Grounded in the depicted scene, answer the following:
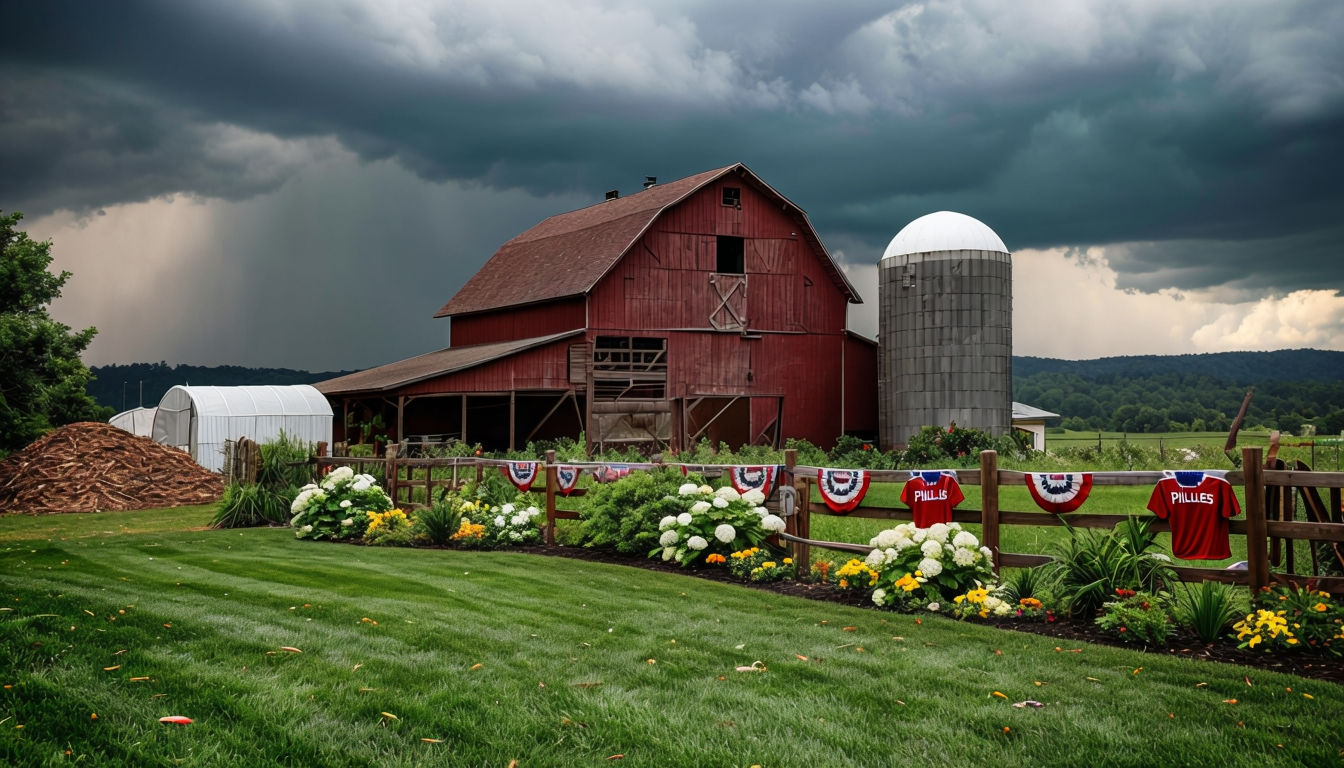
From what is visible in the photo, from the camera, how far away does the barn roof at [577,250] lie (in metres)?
32.0

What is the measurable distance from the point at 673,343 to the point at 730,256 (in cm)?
416

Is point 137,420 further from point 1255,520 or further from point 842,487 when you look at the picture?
point 1255,520

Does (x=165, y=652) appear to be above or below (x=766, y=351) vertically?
below

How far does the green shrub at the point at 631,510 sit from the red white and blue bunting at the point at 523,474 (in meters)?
1.69

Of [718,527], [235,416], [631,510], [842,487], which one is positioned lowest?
[718,527]

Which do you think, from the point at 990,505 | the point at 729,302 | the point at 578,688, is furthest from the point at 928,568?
the point at 729,302

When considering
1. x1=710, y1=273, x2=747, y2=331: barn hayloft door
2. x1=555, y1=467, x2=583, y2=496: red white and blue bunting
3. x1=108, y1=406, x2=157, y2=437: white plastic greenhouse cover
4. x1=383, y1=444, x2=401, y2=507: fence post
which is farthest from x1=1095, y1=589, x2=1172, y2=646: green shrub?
x1=108, y1=406, x2=157, y2=437: white plastic greenhouse cover

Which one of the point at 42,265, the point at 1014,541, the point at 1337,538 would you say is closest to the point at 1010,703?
the point at 1337,538

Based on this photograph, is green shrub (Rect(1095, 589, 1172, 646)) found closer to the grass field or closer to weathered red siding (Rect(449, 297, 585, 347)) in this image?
the grass field

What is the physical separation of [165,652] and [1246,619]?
25.1 ft

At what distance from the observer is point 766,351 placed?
3312 cm

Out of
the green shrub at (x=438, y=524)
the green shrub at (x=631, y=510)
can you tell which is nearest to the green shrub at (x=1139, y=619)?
the green shrub at (x=631, y=510)

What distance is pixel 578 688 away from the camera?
19.5ft

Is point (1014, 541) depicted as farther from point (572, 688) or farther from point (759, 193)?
point (759, 193)
